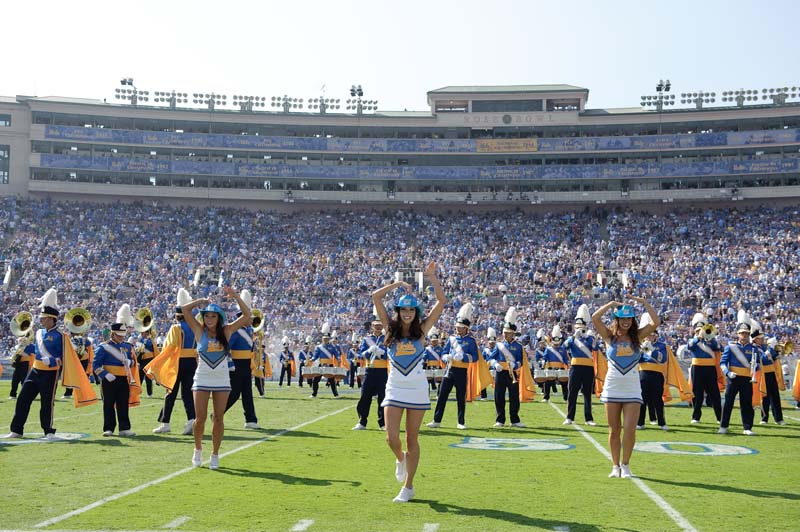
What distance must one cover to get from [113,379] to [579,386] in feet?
26.5

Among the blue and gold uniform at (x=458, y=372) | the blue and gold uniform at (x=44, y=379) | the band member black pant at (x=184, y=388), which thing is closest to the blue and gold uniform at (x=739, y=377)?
the blue and gold uniform at (x=458, y=372)

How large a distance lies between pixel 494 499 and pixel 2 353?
3496 centimetres

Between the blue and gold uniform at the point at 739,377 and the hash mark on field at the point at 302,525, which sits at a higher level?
the blue and gold uniform at the point at 739,377

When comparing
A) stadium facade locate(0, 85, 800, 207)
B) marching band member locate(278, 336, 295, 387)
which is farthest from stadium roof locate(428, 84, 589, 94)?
marching band member locate(278, 336, 295, 387)

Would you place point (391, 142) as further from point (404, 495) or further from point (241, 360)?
point (404, 495)

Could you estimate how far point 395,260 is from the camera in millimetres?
51375

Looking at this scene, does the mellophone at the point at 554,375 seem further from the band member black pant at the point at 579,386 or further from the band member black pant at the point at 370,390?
the band member black pant at the point at 370,390

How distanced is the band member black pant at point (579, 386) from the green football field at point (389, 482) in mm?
1113

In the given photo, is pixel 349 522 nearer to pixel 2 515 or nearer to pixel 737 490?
Result: pixel 2 515

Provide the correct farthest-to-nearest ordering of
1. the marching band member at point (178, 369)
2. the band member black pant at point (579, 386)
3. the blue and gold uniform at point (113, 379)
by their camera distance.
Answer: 1. the band member black pant at point (579, 386)
2. the marching band member at point (178, 369)
3. the blue and gold uniform at point (113, 379)

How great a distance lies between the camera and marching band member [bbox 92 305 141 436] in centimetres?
1354

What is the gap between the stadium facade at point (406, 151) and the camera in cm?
6006

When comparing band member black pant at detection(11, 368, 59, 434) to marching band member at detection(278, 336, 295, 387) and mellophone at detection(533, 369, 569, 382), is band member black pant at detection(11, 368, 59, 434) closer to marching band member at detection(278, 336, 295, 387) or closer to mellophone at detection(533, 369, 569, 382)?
mellophone at detection(533, 369, 569, 382)

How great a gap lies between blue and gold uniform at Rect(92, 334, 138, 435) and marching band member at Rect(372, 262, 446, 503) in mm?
6313
